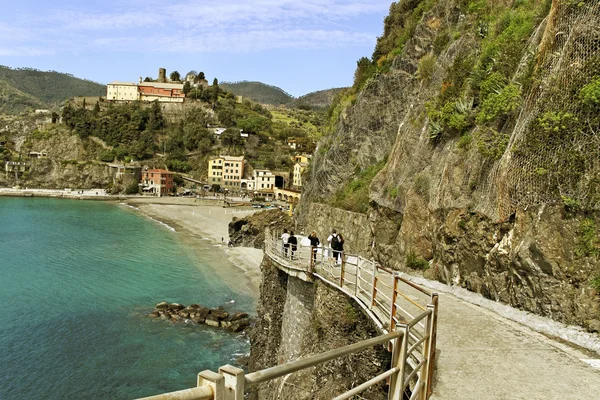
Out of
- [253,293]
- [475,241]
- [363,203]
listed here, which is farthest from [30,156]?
[475,241]

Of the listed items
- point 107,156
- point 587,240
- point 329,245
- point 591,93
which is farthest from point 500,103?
point 107,156

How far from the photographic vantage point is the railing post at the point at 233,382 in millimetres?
2494

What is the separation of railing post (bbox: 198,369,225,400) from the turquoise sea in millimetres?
17275

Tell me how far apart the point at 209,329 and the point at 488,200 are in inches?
708

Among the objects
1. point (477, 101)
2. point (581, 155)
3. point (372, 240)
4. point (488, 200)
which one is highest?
point (477, 101)

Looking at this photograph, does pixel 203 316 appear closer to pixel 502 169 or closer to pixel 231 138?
pixel 502 169

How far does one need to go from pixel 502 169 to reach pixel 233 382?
9.98 m

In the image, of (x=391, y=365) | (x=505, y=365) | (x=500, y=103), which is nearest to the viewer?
(x=391, y=365)

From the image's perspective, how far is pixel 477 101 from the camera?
14.7 meters

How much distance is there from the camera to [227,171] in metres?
118

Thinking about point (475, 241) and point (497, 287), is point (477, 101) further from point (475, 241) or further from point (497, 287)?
point (497, 287)

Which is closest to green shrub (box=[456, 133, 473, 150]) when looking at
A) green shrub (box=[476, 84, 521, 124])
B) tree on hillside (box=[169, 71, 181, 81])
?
green shrub (box=[476, 84, 521, 124])

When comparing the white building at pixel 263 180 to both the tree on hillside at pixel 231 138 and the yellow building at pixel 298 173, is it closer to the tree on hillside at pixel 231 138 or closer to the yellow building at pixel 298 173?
the yellow building at pixel 298 173

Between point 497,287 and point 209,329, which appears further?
point 209,329
